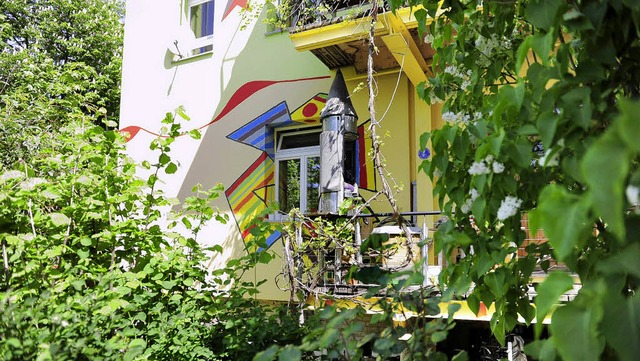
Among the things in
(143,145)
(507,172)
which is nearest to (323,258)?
(507,172)

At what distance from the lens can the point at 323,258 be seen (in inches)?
189

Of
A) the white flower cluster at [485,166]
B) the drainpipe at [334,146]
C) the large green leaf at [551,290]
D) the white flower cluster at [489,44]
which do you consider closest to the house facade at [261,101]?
the drainpipe at [334,146]

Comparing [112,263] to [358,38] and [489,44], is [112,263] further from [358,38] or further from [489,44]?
[358,38]

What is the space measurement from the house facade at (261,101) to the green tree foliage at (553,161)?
141 inches

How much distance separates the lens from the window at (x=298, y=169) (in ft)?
23.0

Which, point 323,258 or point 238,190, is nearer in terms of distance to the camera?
point 323,258

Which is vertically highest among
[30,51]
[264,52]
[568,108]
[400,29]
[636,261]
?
[30,51]

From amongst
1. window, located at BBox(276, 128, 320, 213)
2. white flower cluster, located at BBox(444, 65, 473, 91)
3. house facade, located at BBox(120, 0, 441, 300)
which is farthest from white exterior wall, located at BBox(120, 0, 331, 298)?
white flower cluster, located at BBox(444, 65, 473, 91)

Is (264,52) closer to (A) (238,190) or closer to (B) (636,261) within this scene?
(A) (238,190)

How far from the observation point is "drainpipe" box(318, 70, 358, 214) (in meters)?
5.48

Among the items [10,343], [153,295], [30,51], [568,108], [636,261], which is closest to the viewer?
[636,261]

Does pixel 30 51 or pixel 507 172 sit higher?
pixel 30 51

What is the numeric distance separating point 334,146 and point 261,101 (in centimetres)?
221

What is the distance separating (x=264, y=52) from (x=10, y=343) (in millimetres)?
6409
